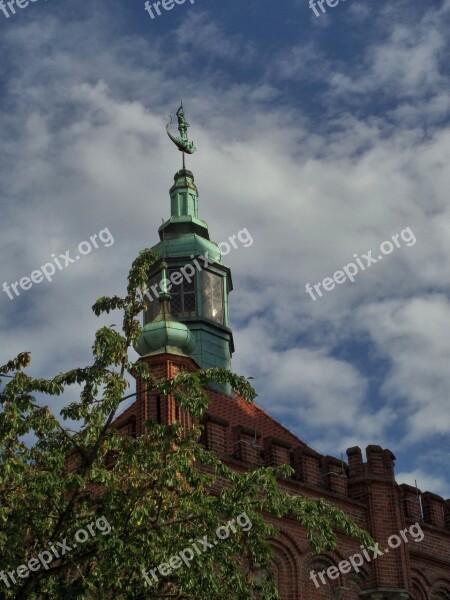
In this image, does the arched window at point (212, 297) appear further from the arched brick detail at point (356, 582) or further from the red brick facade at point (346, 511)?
the arched brick detail at point (356, 582)

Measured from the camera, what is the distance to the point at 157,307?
29.5 meters

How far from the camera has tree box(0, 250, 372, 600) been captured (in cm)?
1366

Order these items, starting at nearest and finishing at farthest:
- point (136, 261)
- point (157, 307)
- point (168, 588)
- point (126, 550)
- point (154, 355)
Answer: point (126, 550)
point (168, 588)
point (136, 261)
point (154, 355)
point (157, 307)

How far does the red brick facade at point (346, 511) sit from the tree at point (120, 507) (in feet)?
18.7

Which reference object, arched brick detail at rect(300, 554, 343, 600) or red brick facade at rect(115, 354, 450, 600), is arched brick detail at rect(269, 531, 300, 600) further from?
arched brick detail at rect(300, 554, 343, 600)

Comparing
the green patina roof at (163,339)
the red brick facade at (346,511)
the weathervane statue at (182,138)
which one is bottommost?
the red brick facade at (346,511)

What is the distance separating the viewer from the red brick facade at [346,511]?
20.8m

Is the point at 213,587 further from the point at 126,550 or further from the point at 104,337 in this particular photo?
the point at 104,337

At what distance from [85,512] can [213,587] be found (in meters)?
2.08

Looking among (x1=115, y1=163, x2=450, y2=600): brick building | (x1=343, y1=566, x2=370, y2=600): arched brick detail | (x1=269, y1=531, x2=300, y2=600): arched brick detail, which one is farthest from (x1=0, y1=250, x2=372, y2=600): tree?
(x1=343, y1=566, x2=370, y2=600): arched brick detail

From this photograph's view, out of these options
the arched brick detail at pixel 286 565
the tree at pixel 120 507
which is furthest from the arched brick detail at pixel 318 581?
the tree at pixel 120 507

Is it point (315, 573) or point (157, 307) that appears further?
point (157, 307)

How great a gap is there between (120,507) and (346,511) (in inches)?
376

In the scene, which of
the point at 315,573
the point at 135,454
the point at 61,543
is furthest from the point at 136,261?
the point at 315,573
